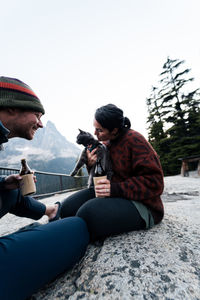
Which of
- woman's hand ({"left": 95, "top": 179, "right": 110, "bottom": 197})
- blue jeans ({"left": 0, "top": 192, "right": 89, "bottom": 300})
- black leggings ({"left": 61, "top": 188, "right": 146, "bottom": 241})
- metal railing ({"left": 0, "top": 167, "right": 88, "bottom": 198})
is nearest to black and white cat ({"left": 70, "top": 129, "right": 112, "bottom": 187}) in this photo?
woman's hand ({"left": 95, "top": 179, "right": 110, "bottom": 197})

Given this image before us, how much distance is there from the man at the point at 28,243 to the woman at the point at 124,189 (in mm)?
155

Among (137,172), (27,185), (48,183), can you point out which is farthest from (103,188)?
(48,183)

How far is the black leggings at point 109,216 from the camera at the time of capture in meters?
1.01

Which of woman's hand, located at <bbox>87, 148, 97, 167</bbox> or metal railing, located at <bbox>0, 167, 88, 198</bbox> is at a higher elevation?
woman's hand, located at <bbox>87, 148, 97, 167</bbox>

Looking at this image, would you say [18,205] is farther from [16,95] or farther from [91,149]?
[16,95]

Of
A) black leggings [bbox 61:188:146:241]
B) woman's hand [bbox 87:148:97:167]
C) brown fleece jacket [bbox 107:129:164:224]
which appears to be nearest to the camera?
black leggings [bbox 61:188:146:241]

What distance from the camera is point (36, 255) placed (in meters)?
0.67

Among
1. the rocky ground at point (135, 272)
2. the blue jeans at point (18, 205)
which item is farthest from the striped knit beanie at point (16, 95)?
the rocky ground at point (135, 272)

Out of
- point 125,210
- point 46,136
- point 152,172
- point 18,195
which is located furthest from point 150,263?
point 46,136

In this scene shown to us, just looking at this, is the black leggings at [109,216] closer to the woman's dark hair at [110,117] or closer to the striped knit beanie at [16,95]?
the woman's dark hair at [110,117]

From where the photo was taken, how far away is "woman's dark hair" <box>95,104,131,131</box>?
54.0 inches

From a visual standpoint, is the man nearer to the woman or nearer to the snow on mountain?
the woman

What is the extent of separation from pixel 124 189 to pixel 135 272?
20.0 inches

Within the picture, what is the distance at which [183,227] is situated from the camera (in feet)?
4.17
